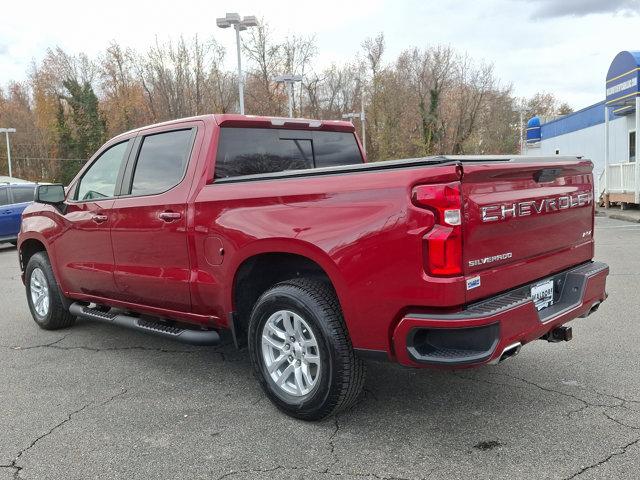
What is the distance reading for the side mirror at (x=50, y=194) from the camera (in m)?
5.25

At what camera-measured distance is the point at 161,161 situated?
4.47 meters

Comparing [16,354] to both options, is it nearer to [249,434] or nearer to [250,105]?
[249,434]

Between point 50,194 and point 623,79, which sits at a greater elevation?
point 623,79

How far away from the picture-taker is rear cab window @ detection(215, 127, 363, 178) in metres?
4.21

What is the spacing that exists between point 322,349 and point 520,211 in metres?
1.37

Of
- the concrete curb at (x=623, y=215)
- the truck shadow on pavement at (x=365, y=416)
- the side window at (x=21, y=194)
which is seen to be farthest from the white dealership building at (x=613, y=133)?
the side window at (x=21, y=194)

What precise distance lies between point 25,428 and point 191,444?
116 cm

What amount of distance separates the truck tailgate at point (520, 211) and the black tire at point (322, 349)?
849mm

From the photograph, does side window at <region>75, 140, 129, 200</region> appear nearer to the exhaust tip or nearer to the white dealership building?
the exhaust tip

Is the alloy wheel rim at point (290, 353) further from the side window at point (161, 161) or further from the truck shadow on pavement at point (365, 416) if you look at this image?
the side window at point (161, 161)

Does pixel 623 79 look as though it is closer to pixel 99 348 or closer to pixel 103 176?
pixel 103 176

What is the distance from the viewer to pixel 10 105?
171 ft

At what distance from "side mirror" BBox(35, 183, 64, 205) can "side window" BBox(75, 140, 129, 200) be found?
15 cm

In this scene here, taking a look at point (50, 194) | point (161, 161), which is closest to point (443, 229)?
point (161, 161)
